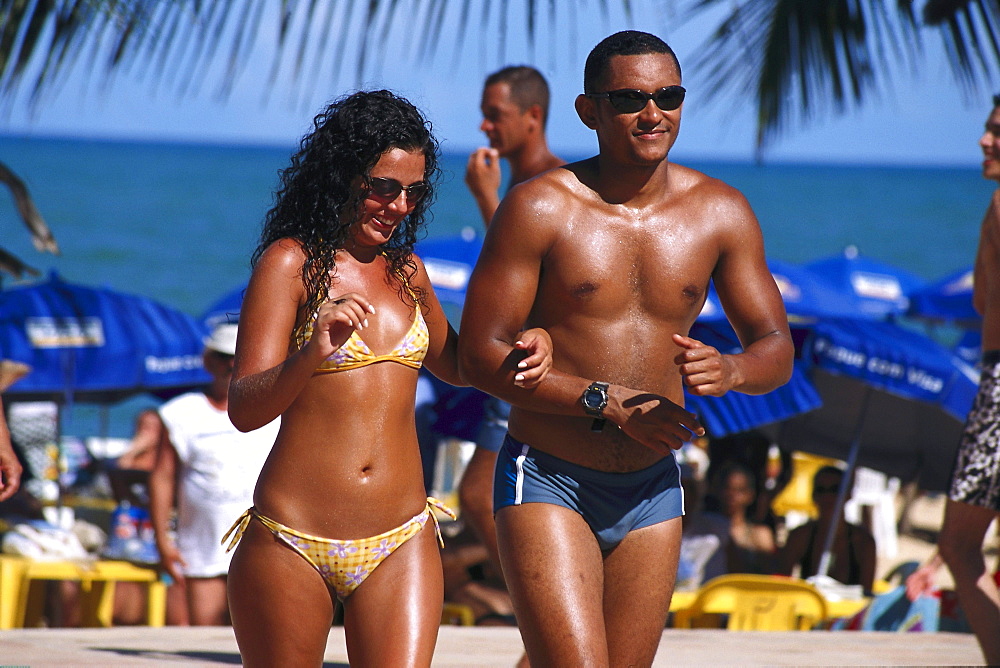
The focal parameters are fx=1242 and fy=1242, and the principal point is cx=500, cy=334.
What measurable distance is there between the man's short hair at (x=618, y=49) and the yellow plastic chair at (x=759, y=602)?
13.5 feet

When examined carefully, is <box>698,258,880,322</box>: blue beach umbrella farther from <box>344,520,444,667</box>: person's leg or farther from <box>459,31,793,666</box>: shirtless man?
<box>344,520,444,667</box>: person's leg

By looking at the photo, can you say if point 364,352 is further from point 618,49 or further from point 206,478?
point 206,478

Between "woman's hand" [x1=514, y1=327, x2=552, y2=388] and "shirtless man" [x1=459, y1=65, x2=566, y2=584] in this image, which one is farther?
"shirtless man" [x1=459, y1=65, x2=566, y2=584]

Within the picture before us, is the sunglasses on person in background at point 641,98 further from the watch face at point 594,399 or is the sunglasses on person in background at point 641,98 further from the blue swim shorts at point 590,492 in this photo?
the blue swim shorts at point 590,492

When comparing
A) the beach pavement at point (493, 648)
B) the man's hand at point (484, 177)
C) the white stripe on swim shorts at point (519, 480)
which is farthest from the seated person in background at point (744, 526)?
the white stripe on swim shorts at point (519, 480)

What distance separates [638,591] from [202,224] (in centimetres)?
6762

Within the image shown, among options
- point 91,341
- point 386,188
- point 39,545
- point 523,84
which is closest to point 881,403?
point 91,341

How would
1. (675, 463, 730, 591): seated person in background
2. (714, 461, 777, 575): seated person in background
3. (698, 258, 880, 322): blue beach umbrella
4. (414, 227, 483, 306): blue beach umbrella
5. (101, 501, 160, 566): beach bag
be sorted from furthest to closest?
(698, 258, 880, 322): blue beach umbrella < (414, 227, 483, 306): blue beach umbrella < (714, 461, 777, 575): seated person in background < (675, 463, 730, 591): seated person in background < (101, 501, 160, 566): beach bag

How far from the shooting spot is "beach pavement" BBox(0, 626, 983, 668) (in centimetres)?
477

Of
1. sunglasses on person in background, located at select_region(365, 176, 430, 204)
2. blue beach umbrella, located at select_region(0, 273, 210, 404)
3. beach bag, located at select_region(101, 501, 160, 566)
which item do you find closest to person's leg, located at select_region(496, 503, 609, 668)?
sunglasses on person in background, located at select_region(365, 176, 430, 204)

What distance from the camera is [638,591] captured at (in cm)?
313

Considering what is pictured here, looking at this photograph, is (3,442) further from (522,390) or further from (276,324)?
(522,390)

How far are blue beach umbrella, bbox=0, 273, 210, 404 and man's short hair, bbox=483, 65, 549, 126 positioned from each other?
223 inches

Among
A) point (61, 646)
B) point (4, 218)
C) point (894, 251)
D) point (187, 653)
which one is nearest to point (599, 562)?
point (187, 653)
